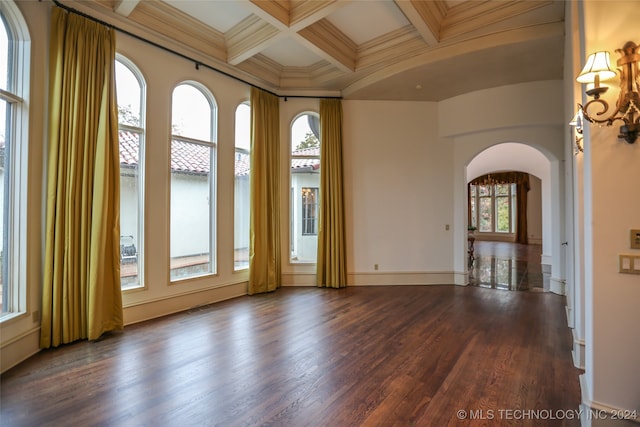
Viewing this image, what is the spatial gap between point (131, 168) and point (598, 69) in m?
4.51

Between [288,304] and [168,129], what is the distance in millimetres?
2993

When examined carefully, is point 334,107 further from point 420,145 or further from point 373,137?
point 420,145

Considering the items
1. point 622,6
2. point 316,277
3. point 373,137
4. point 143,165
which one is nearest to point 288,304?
point 316,277

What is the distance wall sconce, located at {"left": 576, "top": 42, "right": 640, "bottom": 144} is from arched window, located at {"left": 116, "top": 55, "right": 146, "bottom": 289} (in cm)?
441

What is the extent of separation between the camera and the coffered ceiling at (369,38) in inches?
146

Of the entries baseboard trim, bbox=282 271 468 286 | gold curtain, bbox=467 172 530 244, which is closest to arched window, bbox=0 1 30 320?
baseboard trim, bbox=282 271 468 286

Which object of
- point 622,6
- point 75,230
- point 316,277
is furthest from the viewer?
point 316,277

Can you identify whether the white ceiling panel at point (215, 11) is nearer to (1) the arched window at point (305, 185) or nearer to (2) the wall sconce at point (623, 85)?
(1) the arched window at point (305, 185)

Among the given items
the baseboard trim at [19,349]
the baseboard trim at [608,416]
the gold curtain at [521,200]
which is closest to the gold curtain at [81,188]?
the baseboard trim at [19,349]

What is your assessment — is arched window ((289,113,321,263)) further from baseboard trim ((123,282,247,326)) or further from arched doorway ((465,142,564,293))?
arched doorway ((465,142,564,293))

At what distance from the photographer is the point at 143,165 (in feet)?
13.0

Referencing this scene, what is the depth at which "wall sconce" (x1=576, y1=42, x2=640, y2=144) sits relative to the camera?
1.67 meters

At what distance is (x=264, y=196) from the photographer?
17.4 feet

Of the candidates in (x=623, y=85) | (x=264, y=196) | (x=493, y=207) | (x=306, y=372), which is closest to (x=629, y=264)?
(x=623, y=85)
